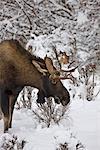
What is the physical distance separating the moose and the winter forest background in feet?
1.53

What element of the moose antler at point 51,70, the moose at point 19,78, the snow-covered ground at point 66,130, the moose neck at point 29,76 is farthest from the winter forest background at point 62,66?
the moose antler at point 51,70

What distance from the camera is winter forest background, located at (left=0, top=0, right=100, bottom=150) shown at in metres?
6.77

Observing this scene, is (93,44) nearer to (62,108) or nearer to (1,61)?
(62,108)

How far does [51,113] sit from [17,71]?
3.15ft

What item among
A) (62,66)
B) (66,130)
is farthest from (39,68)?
(62,66)

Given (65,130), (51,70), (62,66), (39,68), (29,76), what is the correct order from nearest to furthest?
1. (65,130)
2. (51,70)
3. (39,68)
4. (29,76)
5. (62,66)

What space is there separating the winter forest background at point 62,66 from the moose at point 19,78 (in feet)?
1.53

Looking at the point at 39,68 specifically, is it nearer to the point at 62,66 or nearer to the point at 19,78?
the point at 19,78

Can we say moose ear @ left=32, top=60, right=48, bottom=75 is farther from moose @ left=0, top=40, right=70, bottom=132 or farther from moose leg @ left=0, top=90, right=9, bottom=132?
moose leg @ left=0, top=90, right=9, bottom=132

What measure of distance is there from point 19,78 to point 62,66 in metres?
2.24

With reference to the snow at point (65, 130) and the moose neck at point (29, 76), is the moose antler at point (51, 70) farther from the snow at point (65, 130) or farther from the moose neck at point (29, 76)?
the snow at point (65, 130)

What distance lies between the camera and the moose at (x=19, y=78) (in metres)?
7.53

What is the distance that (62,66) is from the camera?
991cm

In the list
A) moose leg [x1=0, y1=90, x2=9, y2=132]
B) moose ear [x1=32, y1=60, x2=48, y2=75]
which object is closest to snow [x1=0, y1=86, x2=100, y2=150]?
moose leg [x1=0, y1=90, x2=9, y2=132]
